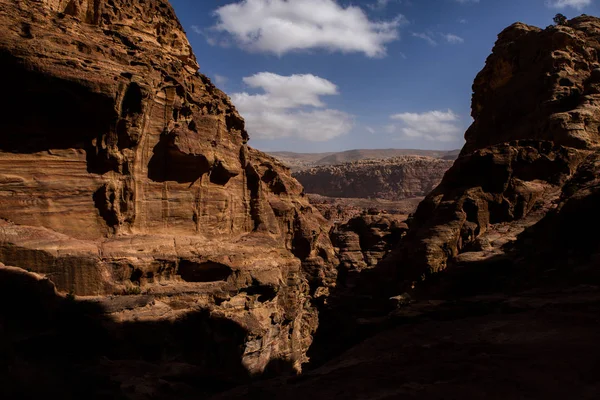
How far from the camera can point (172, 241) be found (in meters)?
17.9

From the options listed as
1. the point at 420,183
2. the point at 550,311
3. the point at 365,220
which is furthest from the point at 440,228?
the point at 420,183

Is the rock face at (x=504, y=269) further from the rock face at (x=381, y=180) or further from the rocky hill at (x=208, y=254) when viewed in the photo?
the rock face at (x=381, y=180)

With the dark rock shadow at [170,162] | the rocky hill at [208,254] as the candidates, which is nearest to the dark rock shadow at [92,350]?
the rocky hill at [208,254]

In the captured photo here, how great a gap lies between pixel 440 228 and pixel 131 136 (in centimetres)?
1588

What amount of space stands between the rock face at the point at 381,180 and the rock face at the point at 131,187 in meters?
96.9

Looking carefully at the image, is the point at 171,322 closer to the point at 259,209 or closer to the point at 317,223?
the point at 259,209

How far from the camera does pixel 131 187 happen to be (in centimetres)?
1703

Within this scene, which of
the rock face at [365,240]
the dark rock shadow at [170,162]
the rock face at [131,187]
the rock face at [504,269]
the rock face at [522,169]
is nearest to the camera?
the rock face at [504,269]

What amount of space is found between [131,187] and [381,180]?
356 ft

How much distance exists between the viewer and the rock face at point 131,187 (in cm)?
1422

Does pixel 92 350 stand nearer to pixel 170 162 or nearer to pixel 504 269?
pixel 170 162

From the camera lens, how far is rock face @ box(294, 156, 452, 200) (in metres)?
118

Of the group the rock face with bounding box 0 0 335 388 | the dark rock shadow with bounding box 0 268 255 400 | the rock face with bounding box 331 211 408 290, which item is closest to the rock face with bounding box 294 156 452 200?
the rock face with bounding box 331 211 408 290

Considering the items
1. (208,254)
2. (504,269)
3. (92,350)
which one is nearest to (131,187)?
(208,254)
